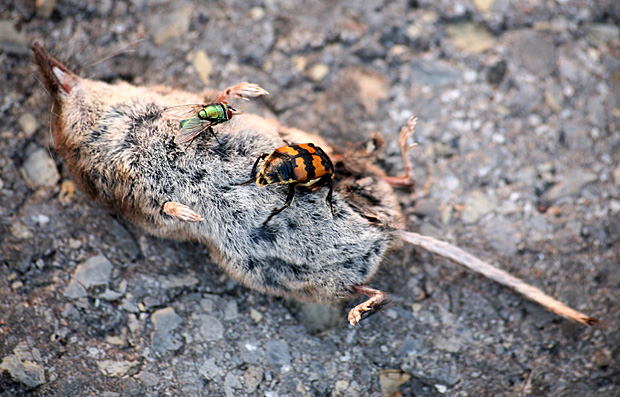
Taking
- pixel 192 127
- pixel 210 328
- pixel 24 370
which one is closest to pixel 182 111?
pixel 192 127

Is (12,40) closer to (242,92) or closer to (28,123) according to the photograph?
(28,123)

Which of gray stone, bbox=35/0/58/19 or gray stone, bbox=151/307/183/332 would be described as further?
gray stone, bbox=35/0/58/19

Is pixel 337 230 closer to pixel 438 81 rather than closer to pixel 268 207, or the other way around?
pixel 268 207

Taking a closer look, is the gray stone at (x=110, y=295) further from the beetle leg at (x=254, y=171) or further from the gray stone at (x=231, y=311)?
the beetle leg at (x=254, y=171)

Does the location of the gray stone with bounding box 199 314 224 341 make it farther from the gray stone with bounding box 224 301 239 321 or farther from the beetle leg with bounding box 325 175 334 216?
the beetle leg with bounding box 325 175 334 216

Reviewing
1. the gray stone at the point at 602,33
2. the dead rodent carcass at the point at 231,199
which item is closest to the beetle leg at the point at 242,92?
the dead rodent carcass at the point at 231,199

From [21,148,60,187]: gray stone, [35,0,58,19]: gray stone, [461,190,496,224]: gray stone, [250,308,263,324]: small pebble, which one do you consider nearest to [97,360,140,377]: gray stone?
[250,308,263,324]: small pebble

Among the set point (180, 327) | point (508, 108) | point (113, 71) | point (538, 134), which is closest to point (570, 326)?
point (538, 134)
